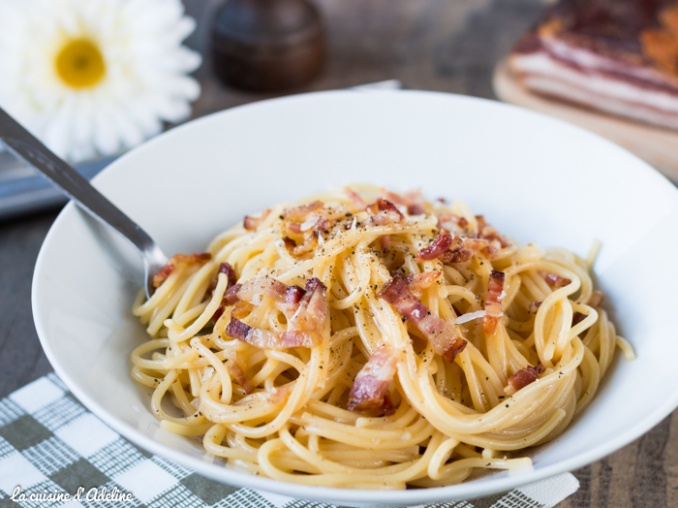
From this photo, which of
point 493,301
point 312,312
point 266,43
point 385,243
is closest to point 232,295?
point 312,312

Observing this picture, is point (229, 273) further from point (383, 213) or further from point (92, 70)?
point (92, 70)

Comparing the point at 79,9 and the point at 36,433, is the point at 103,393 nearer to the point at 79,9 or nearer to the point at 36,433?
the point at 36,433

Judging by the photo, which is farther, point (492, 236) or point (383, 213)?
point (492, 236)

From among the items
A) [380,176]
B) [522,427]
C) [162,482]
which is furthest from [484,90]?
[162,482]

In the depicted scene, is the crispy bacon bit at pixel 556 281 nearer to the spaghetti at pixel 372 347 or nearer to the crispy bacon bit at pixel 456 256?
the spaghetti at pixel 372 347

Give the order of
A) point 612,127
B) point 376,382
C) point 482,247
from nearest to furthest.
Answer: point 376,382, point 482,247, point 612,127
